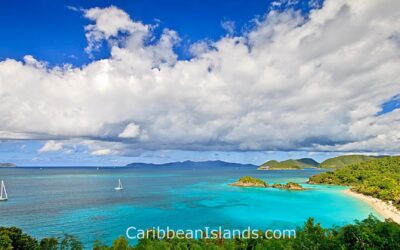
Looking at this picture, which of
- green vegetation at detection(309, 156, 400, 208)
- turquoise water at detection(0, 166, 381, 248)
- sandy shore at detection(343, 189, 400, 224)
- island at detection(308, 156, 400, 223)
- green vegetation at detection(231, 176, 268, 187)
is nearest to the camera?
turquoise water at detection(0, 166, 381, 248)

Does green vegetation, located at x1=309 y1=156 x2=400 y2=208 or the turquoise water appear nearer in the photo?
the turquoise water

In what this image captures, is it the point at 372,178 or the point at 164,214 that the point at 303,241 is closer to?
the point at 164,214

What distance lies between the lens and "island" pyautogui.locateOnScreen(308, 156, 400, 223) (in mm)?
60769

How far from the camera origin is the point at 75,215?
49781mm

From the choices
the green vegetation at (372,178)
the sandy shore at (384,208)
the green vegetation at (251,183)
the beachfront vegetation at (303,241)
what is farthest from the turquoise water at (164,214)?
the green vegetation at (251,183)

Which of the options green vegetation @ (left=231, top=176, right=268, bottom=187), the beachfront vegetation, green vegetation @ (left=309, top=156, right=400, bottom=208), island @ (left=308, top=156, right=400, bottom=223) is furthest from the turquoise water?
green vegetation @ (left=231, top=176, right=268, bottom=187)

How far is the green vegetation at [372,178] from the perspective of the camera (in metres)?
73.9

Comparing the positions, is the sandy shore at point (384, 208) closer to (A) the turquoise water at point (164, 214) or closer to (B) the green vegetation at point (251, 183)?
(A) the turquoise water at point (164, 214)

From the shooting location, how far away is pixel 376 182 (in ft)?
273

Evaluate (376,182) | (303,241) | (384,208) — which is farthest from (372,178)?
(303,241)

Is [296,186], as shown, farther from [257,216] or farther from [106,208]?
[106,208]

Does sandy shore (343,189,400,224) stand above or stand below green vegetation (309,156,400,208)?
below

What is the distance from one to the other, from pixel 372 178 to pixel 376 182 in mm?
8912

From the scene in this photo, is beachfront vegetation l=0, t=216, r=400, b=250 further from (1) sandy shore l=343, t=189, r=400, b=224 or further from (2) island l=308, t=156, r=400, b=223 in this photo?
(2) island l=308, t=156, r=400, b=223
